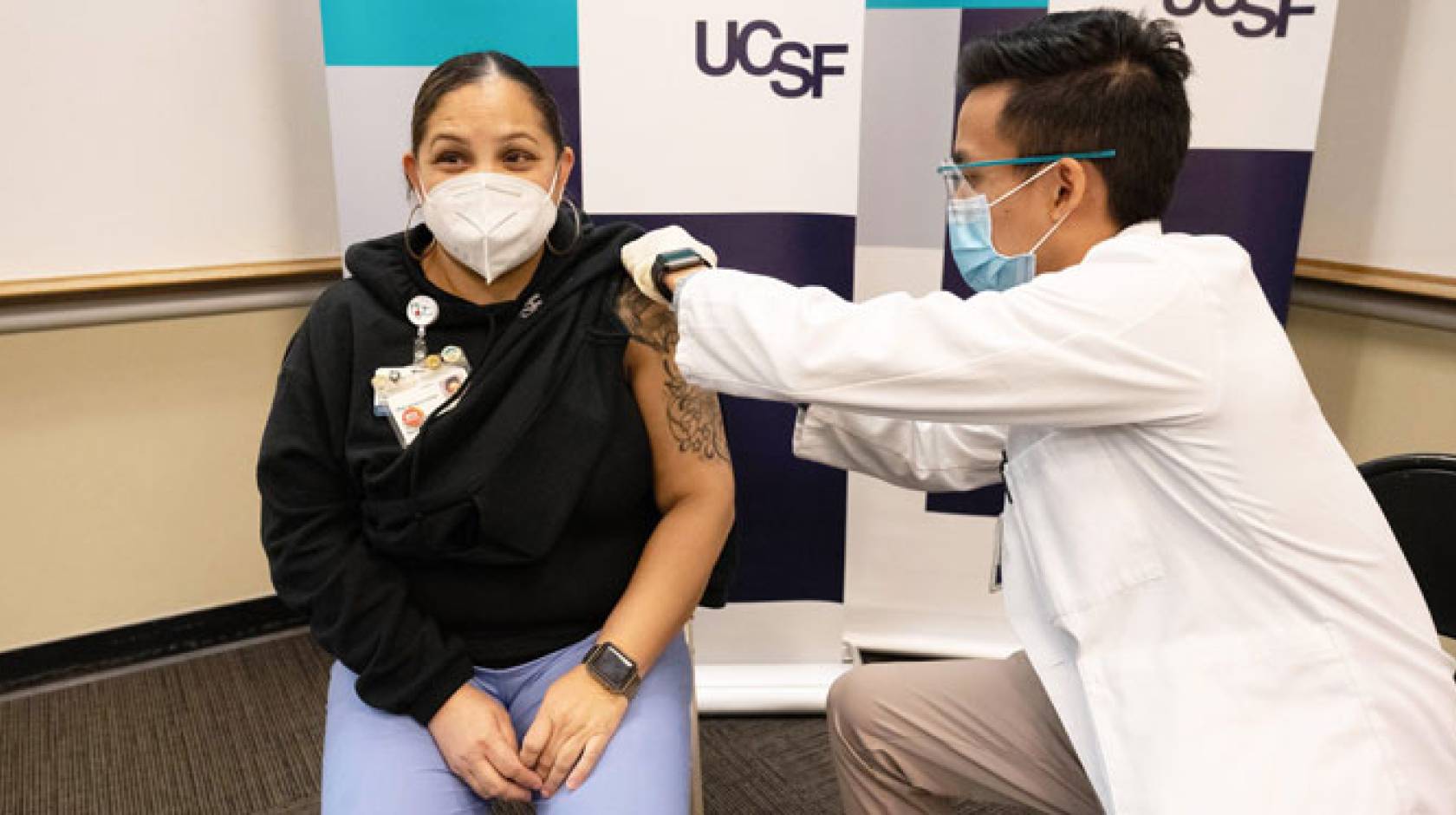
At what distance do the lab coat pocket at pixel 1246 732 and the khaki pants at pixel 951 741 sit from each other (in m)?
0.27

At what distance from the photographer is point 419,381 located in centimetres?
128

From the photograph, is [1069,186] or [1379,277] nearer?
[1069,186]

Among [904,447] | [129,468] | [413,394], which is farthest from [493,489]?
[129,468]

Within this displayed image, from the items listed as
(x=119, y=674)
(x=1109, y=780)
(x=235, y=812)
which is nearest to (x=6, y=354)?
(x=119, y=674)

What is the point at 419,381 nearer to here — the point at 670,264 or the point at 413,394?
the point at 413,394

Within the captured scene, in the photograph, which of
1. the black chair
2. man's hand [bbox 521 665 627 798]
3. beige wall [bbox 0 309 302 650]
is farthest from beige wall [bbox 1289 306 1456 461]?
beige wall [bbox 0 309 302 650]

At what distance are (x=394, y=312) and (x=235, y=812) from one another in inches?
48.1

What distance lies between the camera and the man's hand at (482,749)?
118cm

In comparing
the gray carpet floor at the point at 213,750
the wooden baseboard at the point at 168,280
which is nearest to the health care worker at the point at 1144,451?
the gray carpet floor at the point at 213,750

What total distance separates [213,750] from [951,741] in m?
1.63

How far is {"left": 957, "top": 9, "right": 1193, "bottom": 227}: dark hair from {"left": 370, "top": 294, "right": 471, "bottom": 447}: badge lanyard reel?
2.50 feet

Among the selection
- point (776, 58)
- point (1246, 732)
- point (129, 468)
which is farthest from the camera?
point (129, 468)

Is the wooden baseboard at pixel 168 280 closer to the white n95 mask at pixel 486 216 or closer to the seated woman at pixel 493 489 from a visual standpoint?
the seated woman at pixel 493 489

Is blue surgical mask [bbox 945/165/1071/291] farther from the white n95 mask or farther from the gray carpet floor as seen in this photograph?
the gray carpet floor
